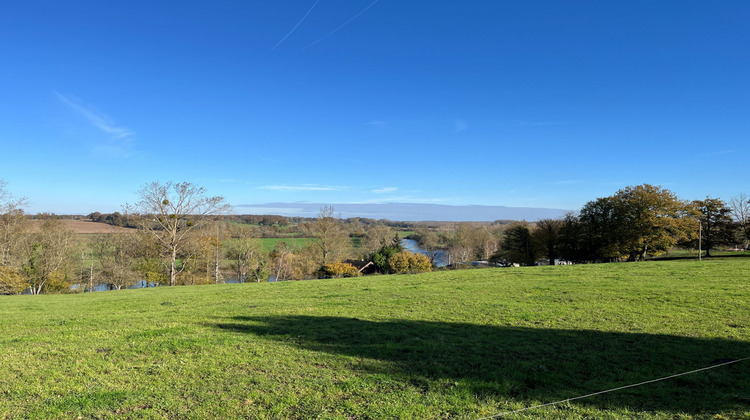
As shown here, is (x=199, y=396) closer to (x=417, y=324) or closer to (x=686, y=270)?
(x=417, y=324)

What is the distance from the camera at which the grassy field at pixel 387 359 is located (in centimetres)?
482

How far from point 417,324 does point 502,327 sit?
2.05 metres

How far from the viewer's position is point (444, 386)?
214 inches

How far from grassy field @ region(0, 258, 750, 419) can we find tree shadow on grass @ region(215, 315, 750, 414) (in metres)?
0.03

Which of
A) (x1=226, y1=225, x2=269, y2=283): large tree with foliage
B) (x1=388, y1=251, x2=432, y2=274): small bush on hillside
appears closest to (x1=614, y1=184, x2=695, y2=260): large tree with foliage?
(x1=388, y1=251, x2=432, y2=274): small bush on hillside

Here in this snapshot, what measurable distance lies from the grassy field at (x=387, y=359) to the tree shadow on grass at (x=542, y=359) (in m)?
0.03

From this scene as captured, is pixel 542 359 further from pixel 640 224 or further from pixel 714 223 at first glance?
pixel 714 223

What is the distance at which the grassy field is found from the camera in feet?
15.8

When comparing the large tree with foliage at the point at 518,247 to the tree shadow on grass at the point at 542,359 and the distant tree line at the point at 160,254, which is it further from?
the tree shadow on grass at the point at 542,359

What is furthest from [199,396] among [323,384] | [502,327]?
[502,327]

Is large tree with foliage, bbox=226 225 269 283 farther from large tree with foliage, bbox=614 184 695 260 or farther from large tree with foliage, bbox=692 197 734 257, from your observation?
large tree with foliage, bbox=692 197 734 257

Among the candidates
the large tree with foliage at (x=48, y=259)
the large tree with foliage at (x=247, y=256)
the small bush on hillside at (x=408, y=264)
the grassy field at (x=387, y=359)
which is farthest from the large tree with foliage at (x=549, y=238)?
the large tree with foliage at (x=48, y=259)

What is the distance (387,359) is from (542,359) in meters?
2.72

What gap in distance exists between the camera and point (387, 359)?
21.9 ft
